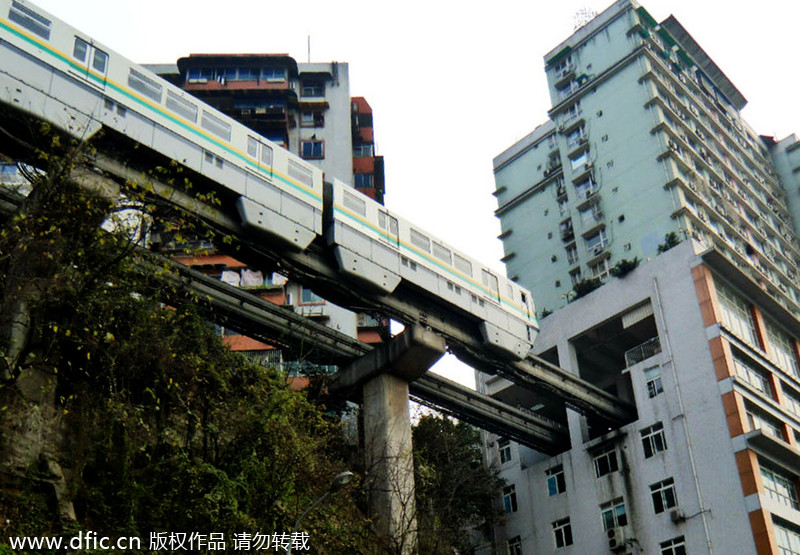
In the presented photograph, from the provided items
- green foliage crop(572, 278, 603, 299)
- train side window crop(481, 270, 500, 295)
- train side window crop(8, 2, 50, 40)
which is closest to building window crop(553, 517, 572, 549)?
green foliage crop(572, 278, 603, 299)

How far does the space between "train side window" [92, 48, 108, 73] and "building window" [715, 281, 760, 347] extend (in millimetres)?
28342

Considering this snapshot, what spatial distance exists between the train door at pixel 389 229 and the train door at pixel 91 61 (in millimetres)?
10971

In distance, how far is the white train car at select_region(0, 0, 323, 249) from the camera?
930 inches

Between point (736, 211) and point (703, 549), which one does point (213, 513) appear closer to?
point (703, 549)

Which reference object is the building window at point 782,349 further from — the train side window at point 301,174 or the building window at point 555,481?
the train side window at point 301,174

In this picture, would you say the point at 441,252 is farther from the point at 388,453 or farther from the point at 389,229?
the point at 388,453

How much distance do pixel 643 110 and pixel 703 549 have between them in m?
27.9

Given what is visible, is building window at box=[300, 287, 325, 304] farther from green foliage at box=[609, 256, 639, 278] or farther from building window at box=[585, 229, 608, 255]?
building window at box=[585, 229, 608, 255]

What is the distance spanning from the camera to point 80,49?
25.0 meters

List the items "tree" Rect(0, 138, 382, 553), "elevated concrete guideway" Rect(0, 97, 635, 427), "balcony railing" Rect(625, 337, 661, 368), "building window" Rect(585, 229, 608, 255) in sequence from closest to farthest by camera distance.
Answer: "tree" Rect(0, 138, 382, 553) < "elevated concrete guideway" Rect(0, 97, 635, 427) < "balcony railing" Rect(625, 337, 661, 368) < "building window" Rect(585, 229, 608, 255)

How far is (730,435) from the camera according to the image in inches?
1423

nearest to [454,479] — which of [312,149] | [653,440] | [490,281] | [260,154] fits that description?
[490,281]

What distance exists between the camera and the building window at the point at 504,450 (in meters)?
46.5

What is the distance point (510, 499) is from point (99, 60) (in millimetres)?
29969
